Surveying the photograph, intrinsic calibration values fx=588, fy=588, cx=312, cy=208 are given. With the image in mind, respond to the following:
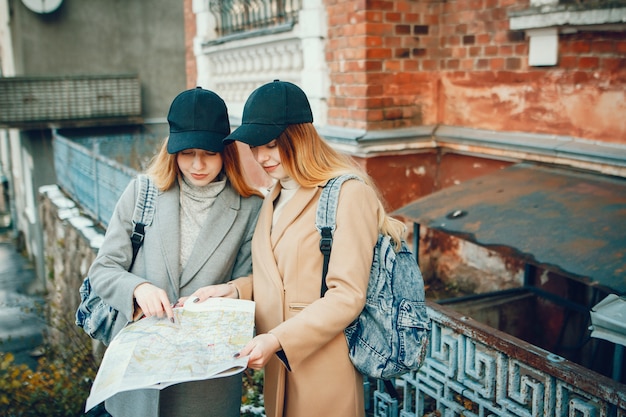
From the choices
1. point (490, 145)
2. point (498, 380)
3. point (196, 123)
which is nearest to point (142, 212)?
point (196, 123)

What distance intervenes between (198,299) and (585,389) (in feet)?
4.83

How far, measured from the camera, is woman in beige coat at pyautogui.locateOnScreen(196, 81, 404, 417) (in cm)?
194

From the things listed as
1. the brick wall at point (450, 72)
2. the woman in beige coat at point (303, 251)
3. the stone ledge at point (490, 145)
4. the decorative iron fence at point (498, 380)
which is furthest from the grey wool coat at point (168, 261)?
the brick wall at point (450, 72)

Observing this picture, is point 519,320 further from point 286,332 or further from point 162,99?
point 162,99

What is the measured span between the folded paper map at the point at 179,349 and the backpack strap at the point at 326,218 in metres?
0.34

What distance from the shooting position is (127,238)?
221 centimetres

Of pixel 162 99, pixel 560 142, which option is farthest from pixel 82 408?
pixel 162 99

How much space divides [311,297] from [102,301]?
2.83ft

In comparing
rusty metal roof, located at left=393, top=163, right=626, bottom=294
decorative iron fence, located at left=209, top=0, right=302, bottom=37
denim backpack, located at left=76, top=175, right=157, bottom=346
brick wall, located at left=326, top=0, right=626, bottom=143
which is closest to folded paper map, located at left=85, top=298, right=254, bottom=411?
denim backpack, located at left=76, top=175, right=157, bottom=346

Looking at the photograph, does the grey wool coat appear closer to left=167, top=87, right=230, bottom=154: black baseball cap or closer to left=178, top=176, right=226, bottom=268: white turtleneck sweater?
left=178, top=176, right=226, bottom=268: white turtleneck sweater

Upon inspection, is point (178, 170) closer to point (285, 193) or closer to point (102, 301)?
point (285, 193)

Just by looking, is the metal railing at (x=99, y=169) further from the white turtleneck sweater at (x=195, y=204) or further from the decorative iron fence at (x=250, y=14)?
the white turtleneck sweater at (x=195, y=204)

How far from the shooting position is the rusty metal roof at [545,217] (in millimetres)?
3012

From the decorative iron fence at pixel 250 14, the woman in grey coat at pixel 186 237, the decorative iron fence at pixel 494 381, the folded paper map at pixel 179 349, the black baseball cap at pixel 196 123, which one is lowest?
the decorative iron fence at pixel 494 381
